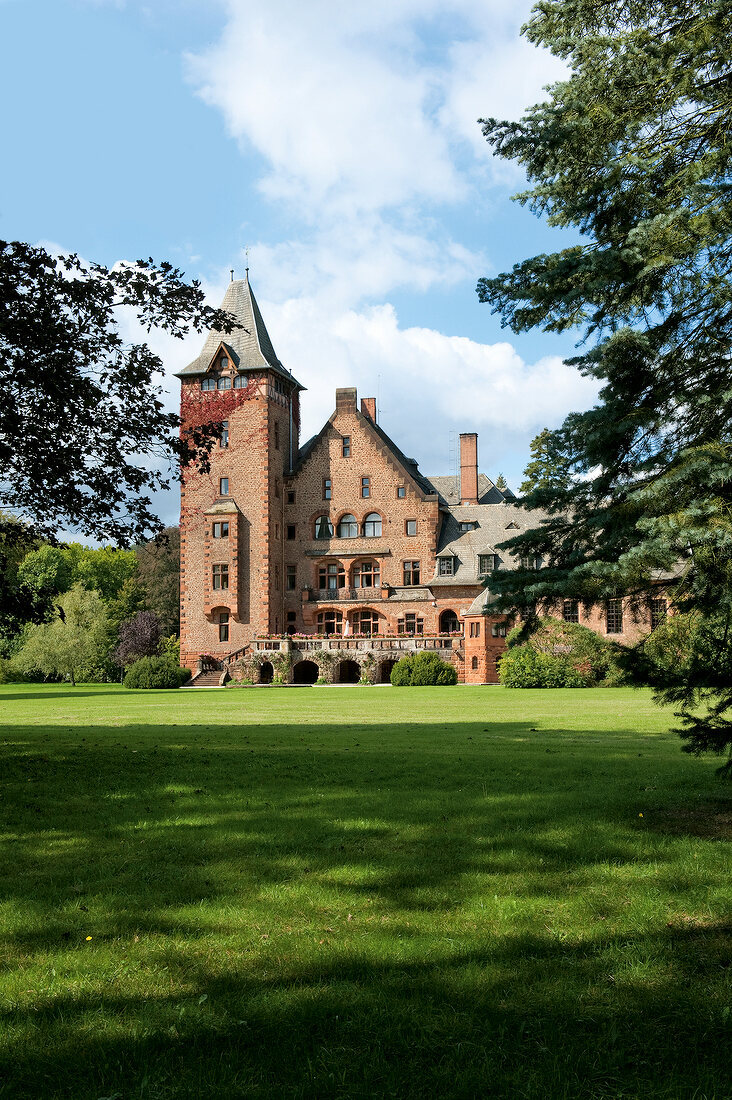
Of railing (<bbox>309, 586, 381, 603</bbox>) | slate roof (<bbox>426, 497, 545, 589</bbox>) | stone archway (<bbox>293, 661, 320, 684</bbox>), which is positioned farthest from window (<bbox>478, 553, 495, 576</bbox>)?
stone archway (<bbox>293, 661, 320, 684</bbox>)

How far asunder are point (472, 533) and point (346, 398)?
12.6 m

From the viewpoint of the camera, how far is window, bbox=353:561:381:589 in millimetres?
59000

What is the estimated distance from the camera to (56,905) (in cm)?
548

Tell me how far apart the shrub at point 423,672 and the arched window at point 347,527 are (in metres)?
13.9

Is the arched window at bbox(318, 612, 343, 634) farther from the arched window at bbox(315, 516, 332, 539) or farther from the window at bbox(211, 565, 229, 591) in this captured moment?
the window at bbox(211, 565, 229, 591)

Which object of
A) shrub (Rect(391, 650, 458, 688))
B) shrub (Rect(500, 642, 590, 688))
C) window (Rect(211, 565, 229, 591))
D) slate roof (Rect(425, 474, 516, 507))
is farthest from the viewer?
slate roof (Rect(425, 474, 516, 507))

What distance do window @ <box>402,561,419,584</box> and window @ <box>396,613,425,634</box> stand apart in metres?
2.38

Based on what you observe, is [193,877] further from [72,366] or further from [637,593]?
[72,366]

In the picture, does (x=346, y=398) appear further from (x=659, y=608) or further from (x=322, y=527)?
(x=659, y=608)

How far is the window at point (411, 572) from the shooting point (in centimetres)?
5825

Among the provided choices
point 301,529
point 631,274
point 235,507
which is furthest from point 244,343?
point 631,274

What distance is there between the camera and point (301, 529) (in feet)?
198

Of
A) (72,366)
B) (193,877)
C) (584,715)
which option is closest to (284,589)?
(584,715)

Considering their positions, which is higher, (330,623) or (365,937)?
(330,623)
